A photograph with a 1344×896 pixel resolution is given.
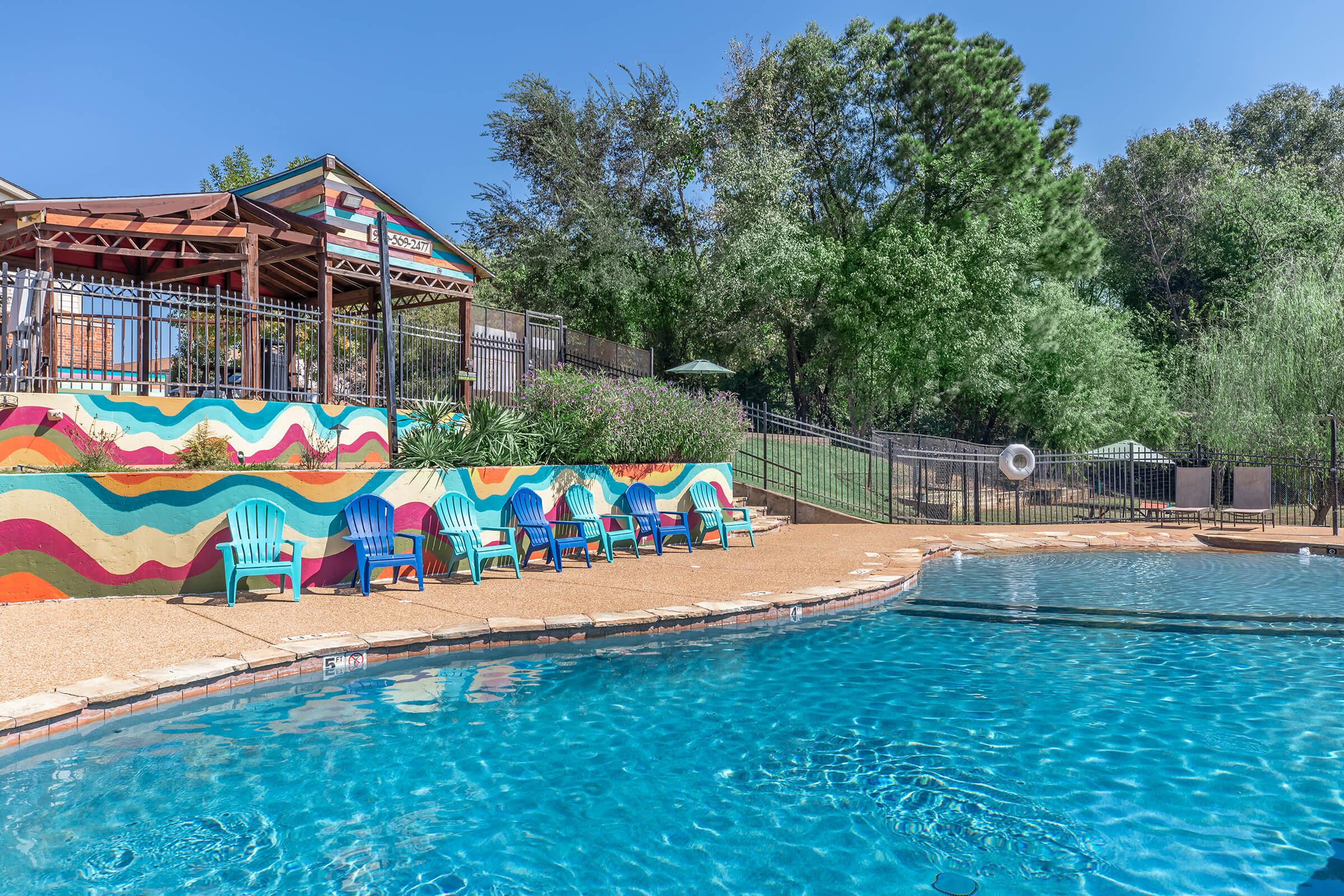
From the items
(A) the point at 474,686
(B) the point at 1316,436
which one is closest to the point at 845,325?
(B) the point at 1316,436

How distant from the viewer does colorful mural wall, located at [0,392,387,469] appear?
850cm

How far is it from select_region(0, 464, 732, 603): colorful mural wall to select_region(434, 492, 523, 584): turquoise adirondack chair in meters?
0.14

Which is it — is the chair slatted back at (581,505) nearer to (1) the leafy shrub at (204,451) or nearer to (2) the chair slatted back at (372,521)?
(2) the chair slatted back at (372,521)

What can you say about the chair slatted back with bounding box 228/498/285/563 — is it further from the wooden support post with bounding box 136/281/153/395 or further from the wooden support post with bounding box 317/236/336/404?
the wooden support post with bounding box 317/236/336/404

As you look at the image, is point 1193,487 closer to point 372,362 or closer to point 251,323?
point 372,362

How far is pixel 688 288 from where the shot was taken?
26734 millimetres

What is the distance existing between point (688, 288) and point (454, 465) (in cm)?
1777

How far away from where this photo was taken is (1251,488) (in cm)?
1600

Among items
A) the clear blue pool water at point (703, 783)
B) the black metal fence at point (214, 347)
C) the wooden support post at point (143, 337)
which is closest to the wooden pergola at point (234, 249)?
the black metal fence at point (214, 347)

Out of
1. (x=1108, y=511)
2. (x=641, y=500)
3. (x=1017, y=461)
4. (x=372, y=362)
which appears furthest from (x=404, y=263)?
(x=1108, y=511)

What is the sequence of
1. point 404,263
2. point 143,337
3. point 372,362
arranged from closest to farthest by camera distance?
point 143,337 → point 372,362 → point 404,263

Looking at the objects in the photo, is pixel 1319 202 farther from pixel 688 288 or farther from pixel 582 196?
pixel 582 196

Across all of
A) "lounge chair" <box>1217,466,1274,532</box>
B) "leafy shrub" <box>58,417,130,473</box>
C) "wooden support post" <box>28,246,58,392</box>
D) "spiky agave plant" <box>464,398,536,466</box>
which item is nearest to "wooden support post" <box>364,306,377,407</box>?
"spiky agave plant" <box>464,398,536,466</box>

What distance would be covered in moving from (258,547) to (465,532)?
2164mm
